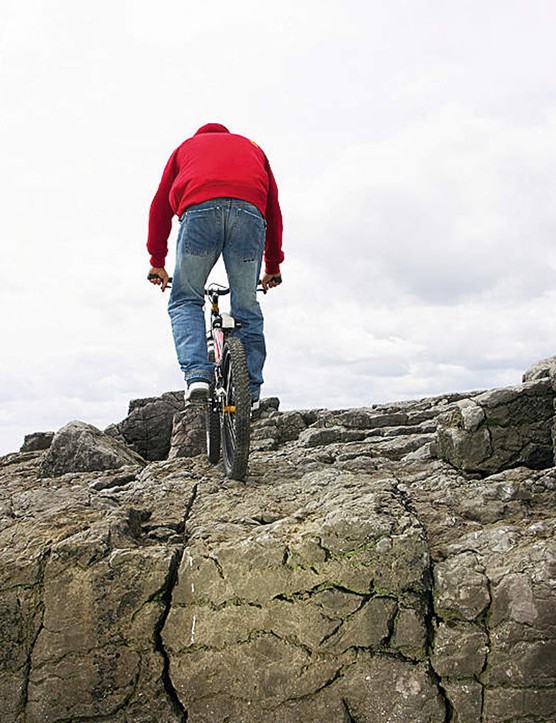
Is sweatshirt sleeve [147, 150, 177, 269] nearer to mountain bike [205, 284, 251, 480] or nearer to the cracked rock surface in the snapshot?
mountain bike [205, 284, 251, 480]

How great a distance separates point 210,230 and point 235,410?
136 cm

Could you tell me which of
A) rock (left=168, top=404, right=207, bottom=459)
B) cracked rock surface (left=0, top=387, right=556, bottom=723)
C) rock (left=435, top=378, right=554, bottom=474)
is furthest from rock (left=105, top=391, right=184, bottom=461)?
rock (left=435, top=378, right=554, bottom=474)

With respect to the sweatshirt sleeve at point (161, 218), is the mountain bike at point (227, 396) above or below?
below

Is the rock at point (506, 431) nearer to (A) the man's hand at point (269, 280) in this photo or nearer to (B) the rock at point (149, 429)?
(A) the man's hand at point (269, 280)

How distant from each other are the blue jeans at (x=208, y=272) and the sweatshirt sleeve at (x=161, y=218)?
17.4 inches

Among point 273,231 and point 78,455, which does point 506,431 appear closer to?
point 273,231

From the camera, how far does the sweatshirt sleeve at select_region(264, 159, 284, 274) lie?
491cm

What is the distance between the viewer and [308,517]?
339 cm

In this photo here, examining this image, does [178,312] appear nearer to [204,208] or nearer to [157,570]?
[204,208]

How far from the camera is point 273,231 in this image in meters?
5.08

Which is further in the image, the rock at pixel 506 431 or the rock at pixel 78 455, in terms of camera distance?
the rock at pixel 78 455

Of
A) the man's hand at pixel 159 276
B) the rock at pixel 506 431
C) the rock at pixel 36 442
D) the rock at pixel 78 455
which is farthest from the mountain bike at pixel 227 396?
the rock at pixel 36 442

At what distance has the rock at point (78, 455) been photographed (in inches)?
208

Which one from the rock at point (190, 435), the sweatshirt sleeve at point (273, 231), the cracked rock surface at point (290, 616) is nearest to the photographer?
the cracked rock surface at point (290, 616)
